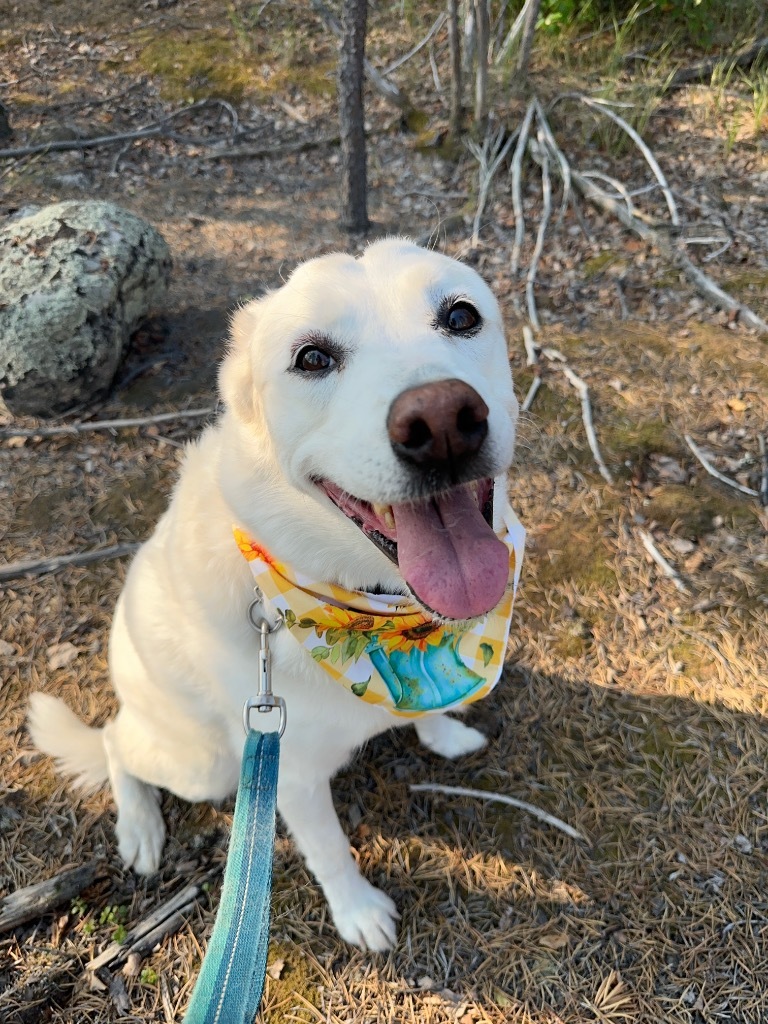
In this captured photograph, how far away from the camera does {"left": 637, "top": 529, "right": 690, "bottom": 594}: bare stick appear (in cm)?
289

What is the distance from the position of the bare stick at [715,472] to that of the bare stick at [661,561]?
1.68ft

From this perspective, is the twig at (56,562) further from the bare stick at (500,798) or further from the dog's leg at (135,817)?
the bare stick at (500,798)

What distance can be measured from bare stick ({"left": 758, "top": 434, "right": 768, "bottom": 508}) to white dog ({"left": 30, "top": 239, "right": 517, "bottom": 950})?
1887mm

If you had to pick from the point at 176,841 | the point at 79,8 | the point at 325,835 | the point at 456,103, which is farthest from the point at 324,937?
the point at 79,8

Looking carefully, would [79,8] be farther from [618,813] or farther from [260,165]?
[618,813]

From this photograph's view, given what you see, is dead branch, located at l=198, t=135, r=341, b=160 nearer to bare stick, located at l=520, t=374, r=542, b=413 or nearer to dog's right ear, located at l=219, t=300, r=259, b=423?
bare stick, located at l=520, t=374, r=542, b=413

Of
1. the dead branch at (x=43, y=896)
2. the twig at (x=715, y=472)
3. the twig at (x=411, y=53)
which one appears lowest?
the dead branch at (x=43, y=896)

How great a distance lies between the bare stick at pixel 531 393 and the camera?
11.7 ft

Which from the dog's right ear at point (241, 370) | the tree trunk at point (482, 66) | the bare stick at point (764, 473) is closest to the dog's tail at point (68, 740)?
the dog's right ear at point (241, 370)

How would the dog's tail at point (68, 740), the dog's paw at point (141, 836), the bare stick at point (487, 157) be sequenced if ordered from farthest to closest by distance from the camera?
the bare stick at point (487, 157)
the dog's tail at point (68, 740)
the dog's paw at point (141, 836)

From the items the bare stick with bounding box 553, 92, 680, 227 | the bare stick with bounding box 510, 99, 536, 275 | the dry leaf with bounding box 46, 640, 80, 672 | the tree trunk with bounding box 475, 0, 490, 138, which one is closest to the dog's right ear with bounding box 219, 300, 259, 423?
→ the dry leaf with bounding box 46, 640, 80, 672

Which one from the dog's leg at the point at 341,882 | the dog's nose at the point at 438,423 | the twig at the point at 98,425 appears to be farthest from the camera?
the twig at the point at 98,425

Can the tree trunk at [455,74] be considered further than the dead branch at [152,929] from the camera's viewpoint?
Yes

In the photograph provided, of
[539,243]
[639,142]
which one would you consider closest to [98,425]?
[539,243]
